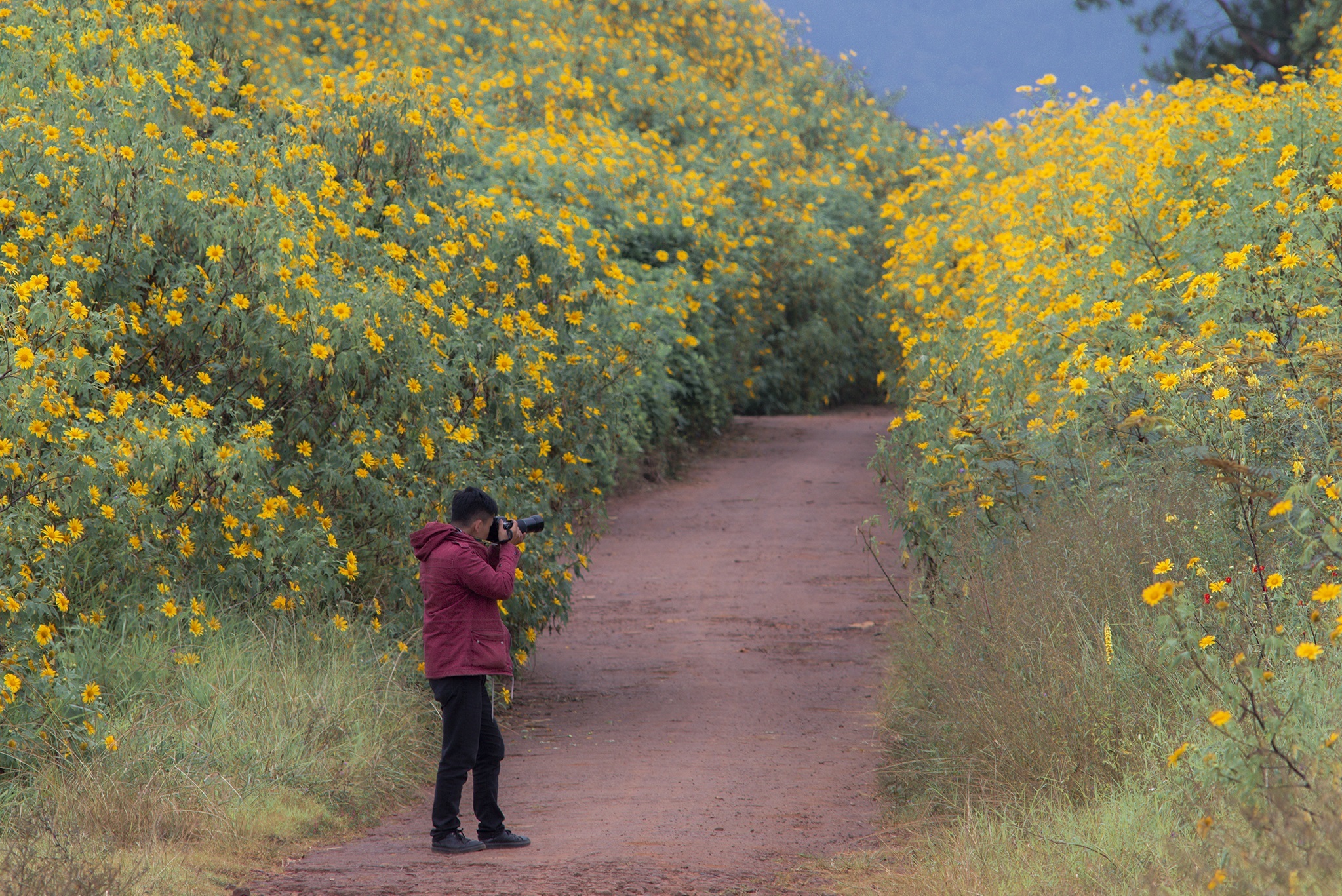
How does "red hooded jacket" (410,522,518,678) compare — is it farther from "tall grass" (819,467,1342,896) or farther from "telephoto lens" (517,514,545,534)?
"tall grass" (819,467,1342,896)

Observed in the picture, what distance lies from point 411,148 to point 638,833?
15.7 feet

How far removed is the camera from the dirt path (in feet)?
4.18

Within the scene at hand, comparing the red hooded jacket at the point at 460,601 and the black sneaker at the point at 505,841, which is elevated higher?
the red hooded jacket at the point at 460,601

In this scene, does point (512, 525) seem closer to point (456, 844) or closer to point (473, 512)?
point (473, 512)

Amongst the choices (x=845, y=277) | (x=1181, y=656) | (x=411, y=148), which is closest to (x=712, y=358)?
(x=845, y=277)

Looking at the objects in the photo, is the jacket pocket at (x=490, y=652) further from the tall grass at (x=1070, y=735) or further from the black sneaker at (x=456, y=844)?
the tall grass at (x=1070, y=735)

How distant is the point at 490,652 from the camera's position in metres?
6.03

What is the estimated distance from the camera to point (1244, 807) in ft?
11.6

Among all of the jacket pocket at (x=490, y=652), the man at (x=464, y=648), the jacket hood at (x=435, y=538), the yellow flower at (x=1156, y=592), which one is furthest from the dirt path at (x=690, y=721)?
the yellow flower at (x=1156, y=592)

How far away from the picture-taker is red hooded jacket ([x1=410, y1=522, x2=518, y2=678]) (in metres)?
5.96

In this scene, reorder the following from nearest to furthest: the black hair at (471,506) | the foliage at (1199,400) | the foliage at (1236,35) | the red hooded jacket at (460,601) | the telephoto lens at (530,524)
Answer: the foliage at (1199,400) → the red hooded jacket at (460,601) → the black hair at (471,506) → the telephoto lens at (530,524) → the foliage at (1236,35)

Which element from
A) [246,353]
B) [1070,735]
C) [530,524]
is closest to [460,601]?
[530,524]

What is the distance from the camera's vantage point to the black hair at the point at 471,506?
240 inches

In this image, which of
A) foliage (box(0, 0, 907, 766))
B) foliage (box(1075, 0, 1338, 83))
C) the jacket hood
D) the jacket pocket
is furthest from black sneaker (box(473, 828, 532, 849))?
foliage (box(1075, 0, 1338, 83))
